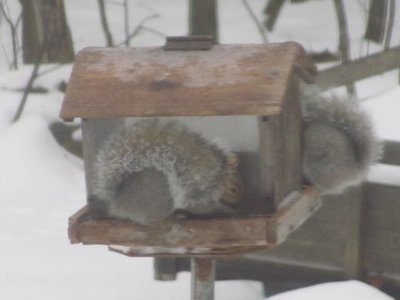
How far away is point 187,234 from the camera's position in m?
2.80

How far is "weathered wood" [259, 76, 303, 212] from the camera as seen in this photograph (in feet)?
9.56

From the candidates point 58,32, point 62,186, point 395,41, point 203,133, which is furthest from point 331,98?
point 395,41

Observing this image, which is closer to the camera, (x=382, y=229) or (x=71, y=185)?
(x=382, y=229)

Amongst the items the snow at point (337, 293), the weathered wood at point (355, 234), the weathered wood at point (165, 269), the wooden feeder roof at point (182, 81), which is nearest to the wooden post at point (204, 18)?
the weathered wood at point (165, 269)

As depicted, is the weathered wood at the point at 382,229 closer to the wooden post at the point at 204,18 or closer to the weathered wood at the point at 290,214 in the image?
the weathered wood at the point at 290,214

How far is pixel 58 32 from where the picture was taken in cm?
980

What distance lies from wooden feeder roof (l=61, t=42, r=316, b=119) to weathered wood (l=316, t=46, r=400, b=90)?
2584 mm

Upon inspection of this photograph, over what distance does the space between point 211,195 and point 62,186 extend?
4363 mm

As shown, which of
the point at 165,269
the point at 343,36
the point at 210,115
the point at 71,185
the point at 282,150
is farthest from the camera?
the point at 343,36

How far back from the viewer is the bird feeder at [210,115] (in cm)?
280

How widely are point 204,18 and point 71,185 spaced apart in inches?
114

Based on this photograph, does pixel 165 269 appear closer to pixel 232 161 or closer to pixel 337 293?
pixel 337 293

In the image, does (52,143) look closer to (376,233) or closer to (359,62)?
(359,62)

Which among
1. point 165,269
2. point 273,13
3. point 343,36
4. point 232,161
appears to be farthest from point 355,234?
point 273,13
